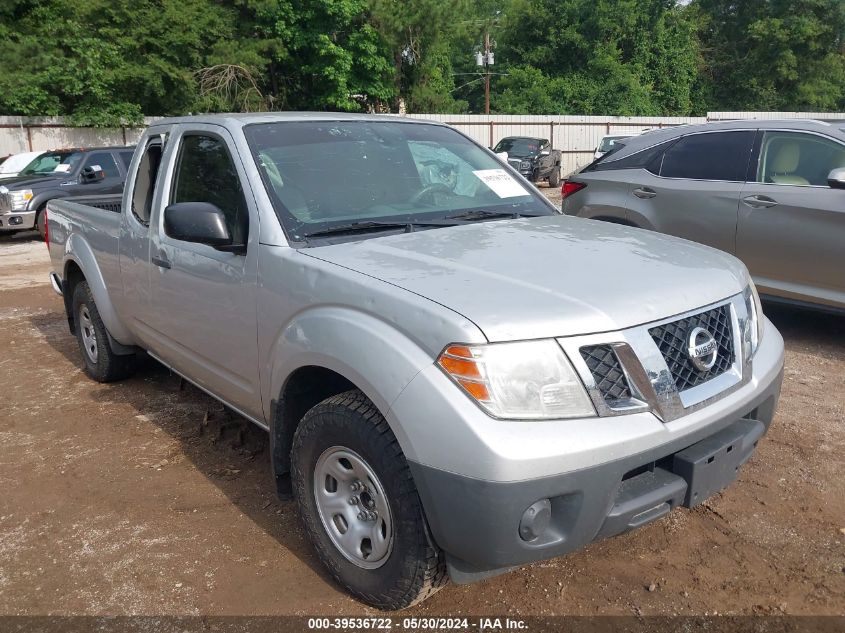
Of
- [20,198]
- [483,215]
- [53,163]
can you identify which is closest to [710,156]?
[483,215]

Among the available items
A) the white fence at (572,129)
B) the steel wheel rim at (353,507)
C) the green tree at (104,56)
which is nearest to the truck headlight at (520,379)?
the steel wheel rim at (353,507)

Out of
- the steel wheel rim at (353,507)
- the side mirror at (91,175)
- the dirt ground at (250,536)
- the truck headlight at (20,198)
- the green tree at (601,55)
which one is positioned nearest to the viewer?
the steel wheel rim at (353,507)

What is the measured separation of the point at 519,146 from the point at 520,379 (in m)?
22.8

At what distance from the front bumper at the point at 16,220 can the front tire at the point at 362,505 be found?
12.5 m

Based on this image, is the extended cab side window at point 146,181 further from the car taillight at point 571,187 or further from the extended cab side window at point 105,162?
the extended cab side window at point 105,162

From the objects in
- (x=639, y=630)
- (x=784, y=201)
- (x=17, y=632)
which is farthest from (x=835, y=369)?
(x=17, y=632)

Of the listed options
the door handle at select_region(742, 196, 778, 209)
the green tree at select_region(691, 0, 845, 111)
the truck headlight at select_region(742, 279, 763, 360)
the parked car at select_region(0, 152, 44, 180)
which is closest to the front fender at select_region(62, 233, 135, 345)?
the truck headlight at select_region(742, 279, 763, 360)

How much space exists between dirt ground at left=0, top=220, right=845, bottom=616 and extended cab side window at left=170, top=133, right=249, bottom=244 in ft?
4.51

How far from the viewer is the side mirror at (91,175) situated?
1351 centimetres

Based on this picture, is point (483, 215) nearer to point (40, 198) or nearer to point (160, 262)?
point (160, 262)

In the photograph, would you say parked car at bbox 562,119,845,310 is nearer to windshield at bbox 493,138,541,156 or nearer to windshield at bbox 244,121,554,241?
windshield at bbox 244,121,554,241

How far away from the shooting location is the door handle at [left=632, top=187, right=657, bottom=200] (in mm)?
6438

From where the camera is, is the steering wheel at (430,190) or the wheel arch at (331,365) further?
the steering wheel at (430,190)

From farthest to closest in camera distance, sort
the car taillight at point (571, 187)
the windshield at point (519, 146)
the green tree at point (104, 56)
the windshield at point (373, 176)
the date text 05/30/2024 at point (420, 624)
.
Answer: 1. the windshield at point (519, 146)
2. the green tree at point (104, 56)
3. the car taillight at point (571, 187)
4. the windshield at point (373, 176)
5. the date text 05/30/2024 at point (420, 624)
